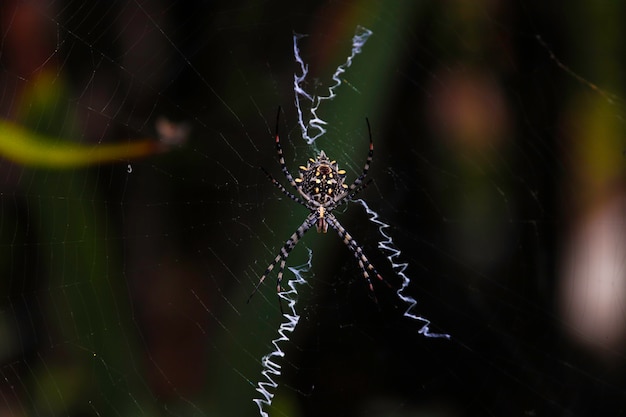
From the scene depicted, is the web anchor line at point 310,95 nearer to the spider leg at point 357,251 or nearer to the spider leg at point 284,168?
the spider leg at point 284,168

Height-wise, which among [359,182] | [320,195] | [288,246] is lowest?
[288,246]

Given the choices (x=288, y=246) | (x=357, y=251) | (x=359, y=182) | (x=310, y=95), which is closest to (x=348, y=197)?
(x=359, y=182)

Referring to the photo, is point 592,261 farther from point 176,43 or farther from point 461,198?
point 176,43

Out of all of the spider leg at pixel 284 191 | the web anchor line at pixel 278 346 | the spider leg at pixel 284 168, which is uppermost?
the spider leg at pixel 284 168

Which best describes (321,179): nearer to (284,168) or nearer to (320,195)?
(320,195)

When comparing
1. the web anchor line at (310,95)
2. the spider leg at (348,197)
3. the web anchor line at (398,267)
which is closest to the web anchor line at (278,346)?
the spider leg at (348,197)

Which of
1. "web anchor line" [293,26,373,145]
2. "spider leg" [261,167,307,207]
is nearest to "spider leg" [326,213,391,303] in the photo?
"spider leg" [261,167,307,207]

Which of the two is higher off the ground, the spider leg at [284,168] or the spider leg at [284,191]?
the spider leg at [284,168]
